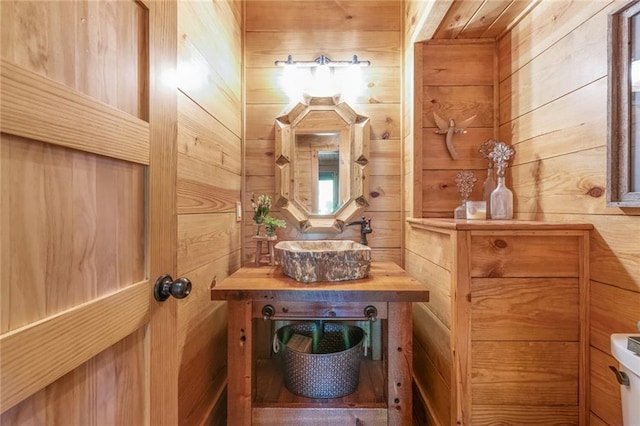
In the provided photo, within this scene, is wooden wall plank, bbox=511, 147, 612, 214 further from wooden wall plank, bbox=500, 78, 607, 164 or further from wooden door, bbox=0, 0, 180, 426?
wooden door, bbox=0, 0, 180, 426

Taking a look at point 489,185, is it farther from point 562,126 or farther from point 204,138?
point 204,138

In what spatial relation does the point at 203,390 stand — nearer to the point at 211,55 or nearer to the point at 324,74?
the point at 211,55

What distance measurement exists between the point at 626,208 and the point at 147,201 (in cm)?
136

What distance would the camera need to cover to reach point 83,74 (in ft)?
1.74

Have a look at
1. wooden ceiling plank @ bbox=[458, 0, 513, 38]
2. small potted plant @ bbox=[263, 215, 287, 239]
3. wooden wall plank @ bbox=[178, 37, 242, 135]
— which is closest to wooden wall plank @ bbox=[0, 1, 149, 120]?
wooden wall plank @ bbox=[178, 37, 242, 135]

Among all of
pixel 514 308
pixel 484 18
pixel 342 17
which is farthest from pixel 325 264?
pixel 342 17

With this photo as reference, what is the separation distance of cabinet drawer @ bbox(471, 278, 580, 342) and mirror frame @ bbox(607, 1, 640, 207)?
36 centimetres

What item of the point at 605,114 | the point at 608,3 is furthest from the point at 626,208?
the point at 608,3

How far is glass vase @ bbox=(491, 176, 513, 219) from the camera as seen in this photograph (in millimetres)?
1443

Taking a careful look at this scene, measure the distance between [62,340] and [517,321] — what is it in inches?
51.0

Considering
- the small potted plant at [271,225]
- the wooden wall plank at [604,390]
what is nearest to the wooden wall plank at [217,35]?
the small potted plant at [271,225]

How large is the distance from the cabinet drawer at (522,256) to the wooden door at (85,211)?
3.38ft

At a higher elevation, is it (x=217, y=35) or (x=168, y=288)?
(x=217, y=35)

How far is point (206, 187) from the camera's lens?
137 cm
